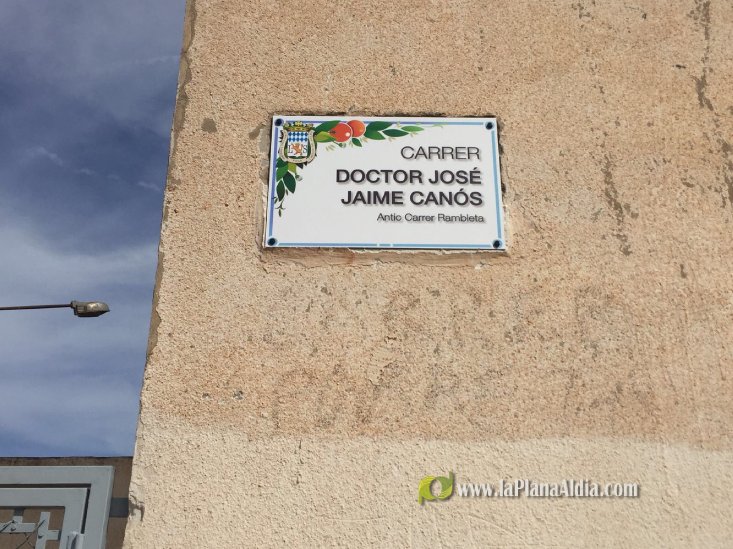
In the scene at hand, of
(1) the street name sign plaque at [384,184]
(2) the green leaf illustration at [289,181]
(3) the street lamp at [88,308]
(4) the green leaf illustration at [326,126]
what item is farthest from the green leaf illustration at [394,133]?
(3) the street lamp at [88,308]

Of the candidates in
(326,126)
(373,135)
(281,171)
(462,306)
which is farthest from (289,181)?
(462,306)

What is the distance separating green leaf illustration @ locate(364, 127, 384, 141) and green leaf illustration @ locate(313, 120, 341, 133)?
4.9 inches

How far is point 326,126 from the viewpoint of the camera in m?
2.52

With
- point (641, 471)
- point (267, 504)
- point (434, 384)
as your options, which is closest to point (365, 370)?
point (434, 384)

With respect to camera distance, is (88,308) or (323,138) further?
(88,308)

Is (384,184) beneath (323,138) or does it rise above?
beneath

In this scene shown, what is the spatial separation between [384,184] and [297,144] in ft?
1.24

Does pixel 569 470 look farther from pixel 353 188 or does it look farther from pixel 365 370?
pixel 353 188

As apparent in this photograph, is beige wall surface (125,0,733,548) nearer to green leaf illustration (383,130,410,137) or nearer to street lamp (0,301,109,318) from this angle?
green leaf illustration (383,130,410,137)

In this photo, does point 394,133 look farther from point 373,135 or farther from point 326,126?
point 326,126

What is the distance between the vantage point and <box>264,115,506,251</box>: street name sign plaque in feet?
7.76

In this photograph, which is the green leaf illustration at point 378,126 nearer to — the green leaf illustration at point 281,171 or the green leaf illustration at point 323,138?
the green leaf illustration at point 323,138

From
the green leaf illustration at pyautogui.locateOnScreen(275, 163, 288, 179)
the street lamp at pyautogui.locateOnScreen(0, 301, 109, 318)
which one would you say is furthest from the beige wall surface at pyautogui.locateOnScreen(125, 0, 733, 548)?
the street lamp at pyautogui.locateOnScreen(0, 301, 109, 318)

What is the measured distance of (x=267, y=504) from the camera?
2.01 meters
